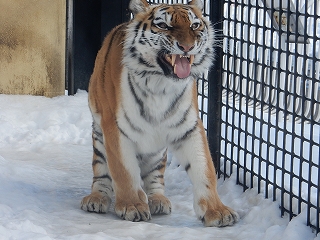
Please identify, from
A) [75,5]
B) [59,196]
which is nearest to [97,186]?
[59,196]

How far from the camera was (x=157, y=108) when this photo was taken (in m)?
3.19

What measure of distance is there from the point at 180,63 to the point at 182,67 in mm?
21

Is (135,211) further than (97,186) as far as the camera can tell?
No

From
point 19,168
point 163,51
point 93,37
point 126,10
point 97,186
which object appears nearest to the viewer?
point 163,51

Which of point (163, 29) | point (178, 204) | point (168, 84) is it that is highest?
point (163, 29)

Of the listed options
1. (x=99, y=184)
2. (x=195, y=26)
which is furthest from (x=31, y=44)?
(x=195, y=26)

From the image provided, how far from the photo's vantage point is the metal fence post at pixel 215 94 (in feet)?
12.6

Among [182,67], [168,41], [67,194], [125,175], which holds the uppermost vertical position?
[168,41]

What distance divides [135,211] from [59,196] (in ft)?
2.08

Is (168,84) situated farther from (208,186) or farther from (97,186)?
(97,186)

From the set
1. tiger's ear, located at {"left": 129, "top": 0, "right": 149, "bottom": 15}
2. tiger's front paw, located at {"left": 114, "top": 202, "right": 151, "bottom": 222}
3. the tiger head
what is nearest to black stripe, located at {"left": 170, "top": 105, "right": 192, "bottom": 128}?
the tiger head

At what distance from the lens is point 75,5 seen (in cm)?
561

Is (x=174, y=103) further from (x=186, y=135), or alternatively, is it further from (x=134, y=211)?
(x=134, y=211)

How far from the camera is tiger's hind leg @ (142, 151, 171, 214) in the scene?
3.38m
